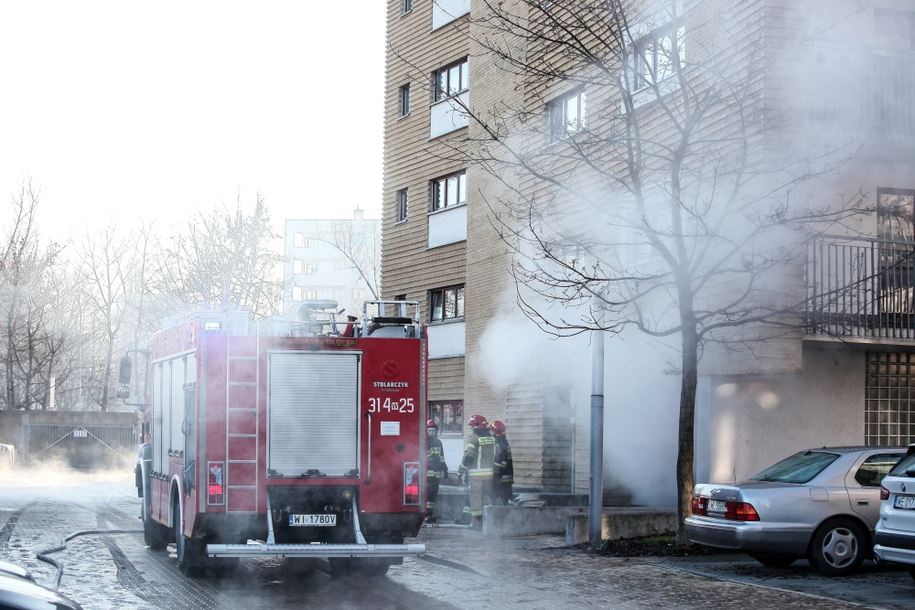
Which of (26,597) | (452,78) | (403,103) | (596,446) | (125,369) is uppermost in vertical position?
(452,78)

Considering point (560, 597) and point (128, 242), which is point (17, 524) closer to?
point (560, 597)

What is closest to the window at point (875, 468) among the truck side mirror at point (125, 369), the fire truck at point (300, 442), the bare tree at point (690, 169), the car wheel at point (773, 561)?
the car wheel at point (773, 561)

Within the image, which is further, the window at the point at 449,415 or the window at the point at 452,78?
the window at the point at 452,78

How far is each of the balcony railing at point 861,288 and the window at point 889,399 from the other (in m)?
0.97

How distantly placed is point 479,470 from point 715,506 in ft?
17.1

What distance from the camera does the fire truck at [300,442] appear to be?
371 inches

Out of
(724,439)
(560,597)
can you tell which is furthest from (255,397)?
(724,439)

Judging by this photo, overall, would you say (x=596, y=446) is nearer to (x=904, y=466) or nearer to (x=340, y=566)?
(x=340, y=566)

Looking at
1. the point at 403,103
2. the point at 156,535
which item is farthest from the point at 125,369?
the point at 403,103

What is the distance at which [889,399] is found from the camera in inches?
585

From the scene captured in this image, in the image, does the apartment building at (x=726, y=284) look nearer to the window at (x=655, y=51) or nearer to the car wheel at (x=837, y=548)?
the window at (x=655, y=51)

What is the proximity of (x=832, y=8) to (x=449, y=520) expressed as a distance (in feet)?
29.5

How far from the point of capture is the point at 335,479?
9.73 metres

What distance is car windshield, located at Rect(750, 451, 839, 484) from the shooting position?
34.1ft
